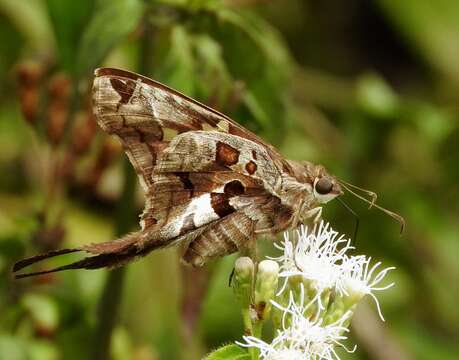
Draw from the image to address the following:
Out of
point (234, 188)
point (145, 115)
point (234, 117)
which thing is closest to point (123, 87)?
point (145, 115)

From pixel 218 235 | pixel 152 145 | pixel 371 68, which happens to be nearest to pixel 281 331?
pixel 218 235

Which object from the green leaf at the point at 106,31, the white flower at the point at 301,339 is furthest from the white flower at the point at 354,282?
the green leaf at the point at 106,31

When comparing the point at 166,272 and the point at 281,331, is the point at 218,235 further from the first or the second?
the point at 166,272

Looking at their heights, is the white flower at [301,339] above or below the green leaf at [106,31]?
below

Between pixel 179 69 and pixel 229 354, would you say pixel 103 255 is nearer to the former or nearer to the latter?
pixel 229 354

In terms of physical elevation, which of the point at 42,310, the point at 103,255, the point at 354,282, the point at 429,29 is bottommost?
the point at 42,310

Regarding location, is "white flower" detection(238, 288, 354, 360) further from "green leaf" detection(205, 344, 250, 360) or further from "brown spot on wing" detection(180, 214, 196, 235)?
"brown spot on wing" detection(180, 214, 196, 235)

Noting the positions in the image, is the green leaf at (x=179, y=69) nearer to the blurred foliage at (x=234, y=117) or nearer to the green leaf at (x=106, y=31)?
the blurred foliage at (x=234, y=117)
